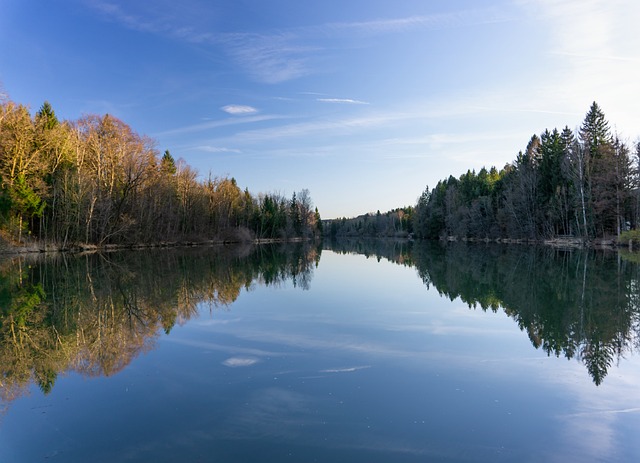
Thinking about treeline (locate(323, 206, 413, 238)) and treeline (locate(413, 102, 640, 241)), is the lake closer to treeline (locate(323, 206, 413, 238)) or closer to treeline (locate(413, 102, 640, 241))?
treeline (locate(413, 102, 640, 241))

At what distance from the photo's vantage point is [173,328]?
9.59 m

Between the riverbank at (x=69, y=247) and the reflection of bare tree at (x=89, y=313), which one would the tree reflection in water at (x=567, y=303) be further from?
the riverbank at (x=69, y=247)

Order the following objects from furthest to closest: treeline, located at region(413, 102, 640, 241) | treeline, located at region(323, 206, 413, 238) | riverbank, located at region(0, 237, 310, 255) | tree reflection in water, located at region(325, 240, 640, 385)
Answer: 1. treeline, located at region(323, 206, 413, 238)
2. treeline, located at region(413, 102, 640, 241)
3. riverbank, located at region(0, 237, 310, 255)
4. tree reflection in water, located at region(325, 240, 640, 385)

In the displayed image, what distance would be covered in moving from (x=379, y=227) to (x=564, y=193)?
101 metres

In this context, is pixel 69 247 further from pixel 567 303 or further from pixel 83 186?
pixel 567 303

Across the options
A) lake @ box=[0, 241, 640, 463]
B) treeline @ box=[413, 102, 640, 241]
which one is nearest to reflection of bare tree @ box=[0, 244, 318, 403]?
lake @ box=[0, 241, 640, 463]

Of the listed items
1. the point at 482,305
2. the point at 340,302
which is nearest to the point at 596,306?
the point at 482,305

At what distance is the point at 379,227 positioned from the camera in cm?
14862

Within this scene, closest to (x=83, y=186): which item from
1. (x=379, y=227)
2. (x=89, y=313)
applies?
(x=89, y=313)

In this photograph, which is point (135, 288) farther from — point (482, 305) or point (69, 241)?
point (69, 241)

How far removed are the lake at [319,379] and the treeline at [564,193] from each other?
34.2m

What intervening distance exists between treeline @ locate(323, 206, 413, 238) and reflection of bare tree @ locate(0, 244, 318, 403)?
361ft

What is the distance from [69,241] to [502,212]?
5476 centimetres

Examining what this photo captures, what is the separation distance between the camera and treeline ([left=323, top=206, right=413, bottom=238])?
130000mm
